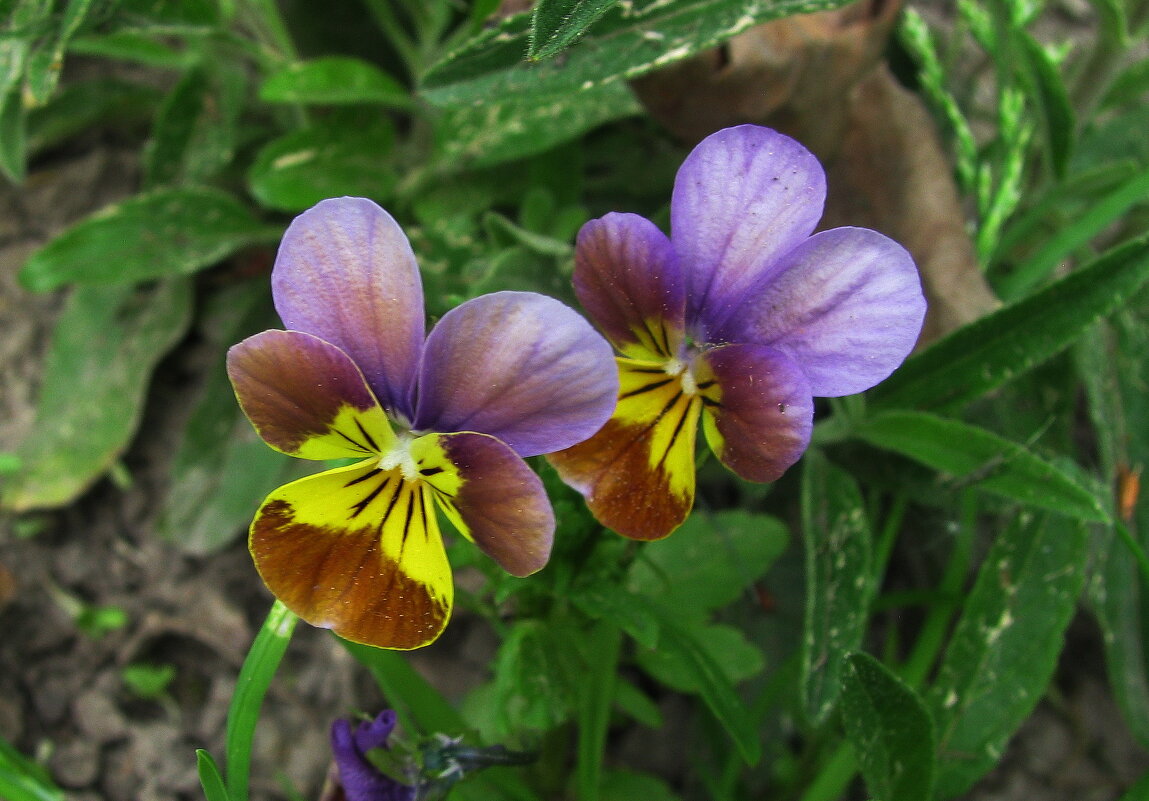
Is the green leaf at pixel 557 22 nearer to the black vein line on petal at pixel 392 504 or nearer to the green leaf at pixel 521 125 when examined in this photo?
the black vein line on petal at pixel 392 504

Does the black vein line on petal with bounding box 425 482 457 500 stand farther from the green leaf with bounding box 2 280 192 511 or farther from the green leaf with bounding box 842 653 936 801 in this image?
the green leaf with bounding box 2 280 192 511

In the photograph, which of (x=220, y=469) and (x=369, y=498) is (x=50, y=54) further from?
(x=369, y=498)

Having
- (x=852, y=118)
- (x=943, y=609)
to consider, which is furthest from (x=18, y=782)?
(x=852, y=118)

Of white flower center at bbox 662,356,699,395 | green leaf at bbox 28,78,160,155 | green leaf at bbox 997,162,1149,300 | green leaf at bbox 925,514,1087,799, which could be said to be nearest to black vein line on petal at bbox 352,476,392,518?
white flower center at bbox 662,356,699,395

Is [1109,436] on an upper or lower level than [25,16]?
lower

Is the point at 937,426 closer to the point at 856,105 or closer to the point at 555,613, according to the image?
the point at 555,613

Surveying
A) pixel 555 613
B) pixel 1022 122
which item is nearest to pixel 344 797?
→ pixel 555 613
